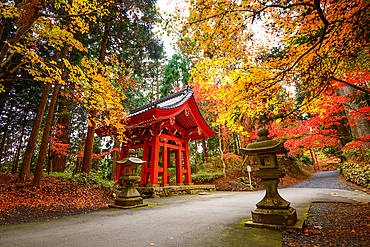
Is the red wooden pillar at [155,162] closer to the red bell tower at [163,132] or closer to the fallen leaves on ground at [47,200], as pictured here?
the red bell tower at [163,132]

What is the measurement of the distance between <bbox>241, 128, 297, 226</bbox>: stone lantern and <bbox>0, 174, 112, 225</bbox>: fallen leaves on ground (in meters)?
4.22

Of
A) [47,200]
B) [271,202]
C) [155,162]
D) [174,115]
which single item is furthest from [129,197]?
[174,115]

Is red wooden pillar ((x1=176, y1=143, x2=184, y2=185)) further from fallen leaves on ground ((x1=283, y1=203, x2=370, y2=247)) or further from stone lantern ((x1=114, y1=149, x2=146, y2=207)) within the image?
fallen leaves on ground ((x1=283, y1=203, x2=370, y2=247))

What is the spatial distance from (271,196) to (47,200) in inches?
229

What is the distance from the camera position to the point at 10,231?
8.80 feet

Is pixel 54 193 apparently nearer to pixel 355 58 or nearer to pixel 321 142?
pixel 355 58

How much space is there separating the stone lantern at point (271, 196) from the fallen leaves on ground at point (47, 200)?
422 cm

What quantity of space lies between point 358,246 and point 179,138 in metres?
8.05

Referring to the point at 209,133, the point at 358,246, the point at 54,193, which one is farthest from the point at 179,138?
the point at 358,246

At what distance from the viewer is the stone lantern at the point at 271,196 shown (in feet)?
7.97

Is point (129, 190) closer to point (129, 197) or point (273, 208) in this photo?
point (129, 197)

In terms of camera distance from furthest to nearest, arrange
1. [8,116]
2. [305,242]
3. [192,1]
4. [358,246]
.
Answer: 1. [8,116]
2. [192,1]
3. [305,242]
4. [358,246]

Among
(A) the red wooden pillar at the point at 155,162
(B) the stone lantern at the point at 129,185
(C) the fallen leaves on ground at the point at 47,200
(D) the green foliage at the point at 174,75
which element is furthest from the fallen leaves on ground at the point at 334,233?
(D) the green foliage at the point at 174,75

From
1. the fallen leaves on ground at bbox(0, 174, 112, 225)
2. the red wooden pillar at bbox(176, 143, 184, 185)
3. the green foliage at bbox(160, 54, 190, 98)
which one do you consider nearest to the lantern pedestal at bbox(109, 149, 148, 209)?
the fallen leaves on ground at bbox(0, 174, 112, 225)
